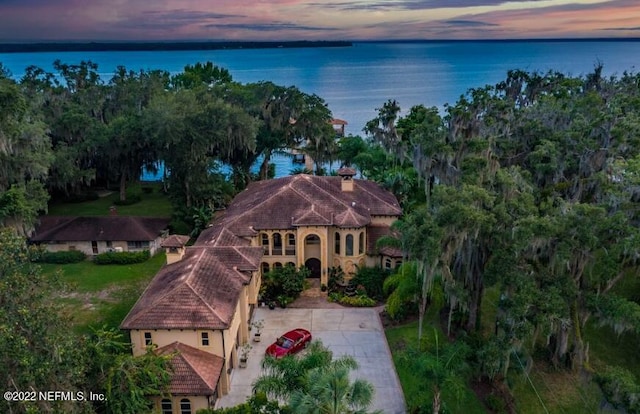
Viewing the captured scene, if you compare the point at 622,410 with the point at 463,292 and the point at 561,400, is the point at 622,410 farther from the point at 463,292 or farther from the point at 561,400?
the point at 463,292

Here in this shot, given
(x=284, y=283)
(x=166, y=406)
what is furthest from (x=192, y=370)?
(x=284, y=283)

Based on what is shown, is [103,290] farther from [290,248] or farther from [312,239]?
[312,239]

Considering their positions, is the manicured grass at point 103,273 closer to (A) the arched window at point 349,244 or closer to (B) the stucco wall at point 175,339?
(B) the stucco wall at point 175,339

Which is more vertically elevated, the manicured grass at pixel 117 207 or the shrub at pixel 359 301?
the manicured grass at pixel 117 207

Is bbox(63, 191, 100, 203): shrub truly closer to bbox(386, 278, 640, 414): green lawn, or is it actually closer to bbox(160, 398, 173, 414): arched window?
bbox(160, 398, 173, 414): arched window

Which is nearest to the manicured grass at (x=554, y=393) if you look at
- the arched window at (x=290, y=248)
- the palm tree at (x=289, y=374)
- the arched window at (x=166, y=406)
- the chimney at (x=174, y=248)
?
the palm tree at (x=289, y=374)

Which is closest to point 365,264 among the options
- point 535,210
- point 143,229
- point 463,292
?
point 463,292
